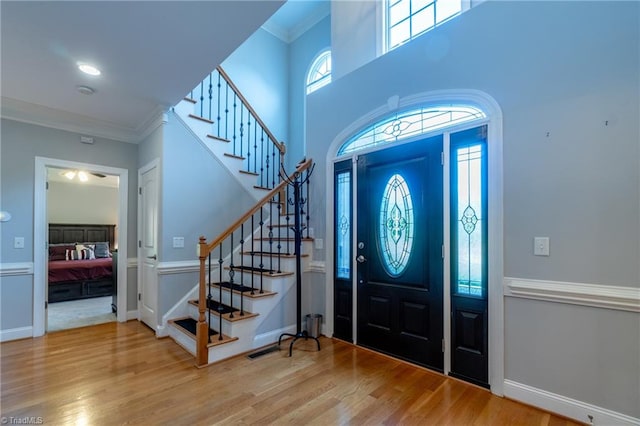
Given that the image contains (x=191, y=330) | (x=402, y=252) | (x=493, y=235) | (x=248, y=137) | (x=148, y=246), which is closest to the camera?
(x=493, y=235)

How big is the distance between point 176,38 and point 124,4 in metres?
0.41

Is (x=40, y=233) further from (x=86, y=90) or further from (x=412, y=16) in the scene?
(x=412, y=16)

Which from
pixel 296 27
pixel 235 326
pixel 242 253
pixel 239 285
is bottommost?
pixel 235 326

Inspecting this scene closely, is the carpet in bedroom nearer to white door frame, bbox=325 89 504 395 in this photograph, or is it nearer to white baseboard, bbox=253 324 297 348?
white baseboard, bbox=253 324 297 348

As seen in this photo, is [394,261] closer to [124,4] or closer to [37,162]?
[124,4]

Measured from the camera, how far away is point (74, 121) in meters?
4.03

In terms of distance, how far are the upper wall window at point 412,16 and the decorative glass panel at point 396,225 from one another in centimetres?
177

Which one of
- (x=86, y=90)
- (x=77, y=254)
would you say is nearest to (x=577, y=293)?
(x=86, y=90)

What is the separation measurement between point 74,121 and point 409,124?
4.24m

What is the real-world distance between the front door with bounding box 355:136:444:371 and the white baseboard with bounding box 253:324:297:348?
2.79ft

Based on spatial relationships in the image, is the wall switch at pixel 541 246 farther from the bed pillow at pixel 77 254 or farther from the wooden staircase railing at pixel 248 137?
the bed pillow at pixel 77 254

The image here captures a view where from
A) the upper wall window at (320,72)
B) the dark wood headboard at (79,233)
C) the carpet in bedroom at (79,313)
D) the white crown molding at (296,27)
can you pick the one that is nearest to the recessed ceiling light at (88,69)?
the carpet in bedroom at (79,313)

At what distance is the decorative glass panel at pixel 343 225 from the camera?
11.7 ft

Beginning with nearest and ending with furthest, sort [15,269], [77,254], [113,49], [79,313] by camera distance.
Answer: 1. [113,49]
2. [15,269]
3. [79,313]
4. [77,254]
